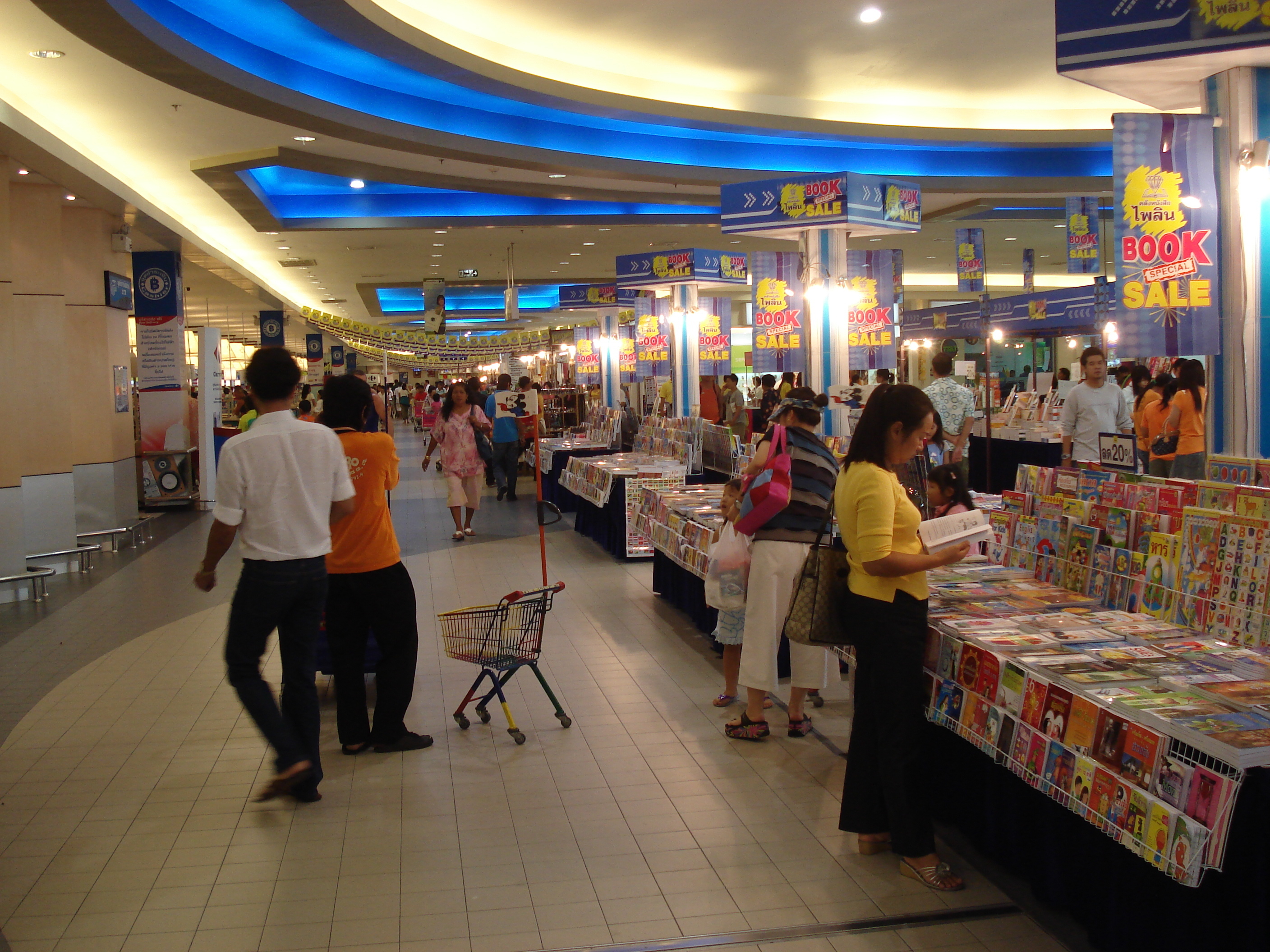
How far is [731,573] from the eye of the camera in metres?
4.73

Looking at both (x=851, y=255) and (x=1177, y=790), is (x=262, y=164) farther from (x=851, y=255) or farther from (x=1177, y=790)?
(x=1177, y=790)

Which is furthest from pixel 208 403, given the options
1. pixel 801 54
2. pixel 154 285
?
pixel 801 54

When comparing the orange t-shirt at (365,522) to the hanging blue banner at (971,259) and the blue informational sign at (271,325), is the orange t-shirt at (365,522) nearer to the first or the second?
the hanging blue banner at (971,259)

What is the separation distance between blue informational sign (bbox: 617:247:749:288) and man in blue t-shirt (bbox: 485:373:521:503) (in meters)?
2.60

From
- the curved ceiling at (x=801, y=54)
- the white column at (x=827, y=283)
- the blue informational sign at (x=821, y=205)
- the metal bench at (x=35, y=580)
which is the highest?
the curved ceiling at (x=801, y=54)

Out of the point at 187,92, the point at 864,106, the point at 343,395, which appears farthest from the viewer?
the point at 864,106

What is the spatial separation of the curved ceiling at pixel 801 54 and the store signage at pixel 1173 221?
4.64 metres

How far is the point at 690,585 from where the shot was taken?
6801 mm

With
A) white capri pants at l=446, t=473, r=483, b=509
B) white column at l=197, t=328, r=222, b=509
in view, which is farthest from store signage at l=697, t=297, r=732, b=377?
white column at l=197, t=328, r=222, b=509

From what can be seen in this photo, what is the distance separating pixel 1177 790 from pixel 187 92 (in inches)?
319

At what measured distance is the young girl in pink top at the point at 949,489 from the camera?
4.44m

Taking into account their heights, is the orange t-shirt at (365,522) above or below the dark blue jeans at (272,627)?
above

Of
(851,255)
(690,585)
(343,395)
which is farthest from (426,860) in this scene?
(851,255)

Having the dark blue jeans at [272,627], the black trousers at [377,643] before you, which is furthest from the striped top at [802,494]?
the dark blue jeans at [272,627]
